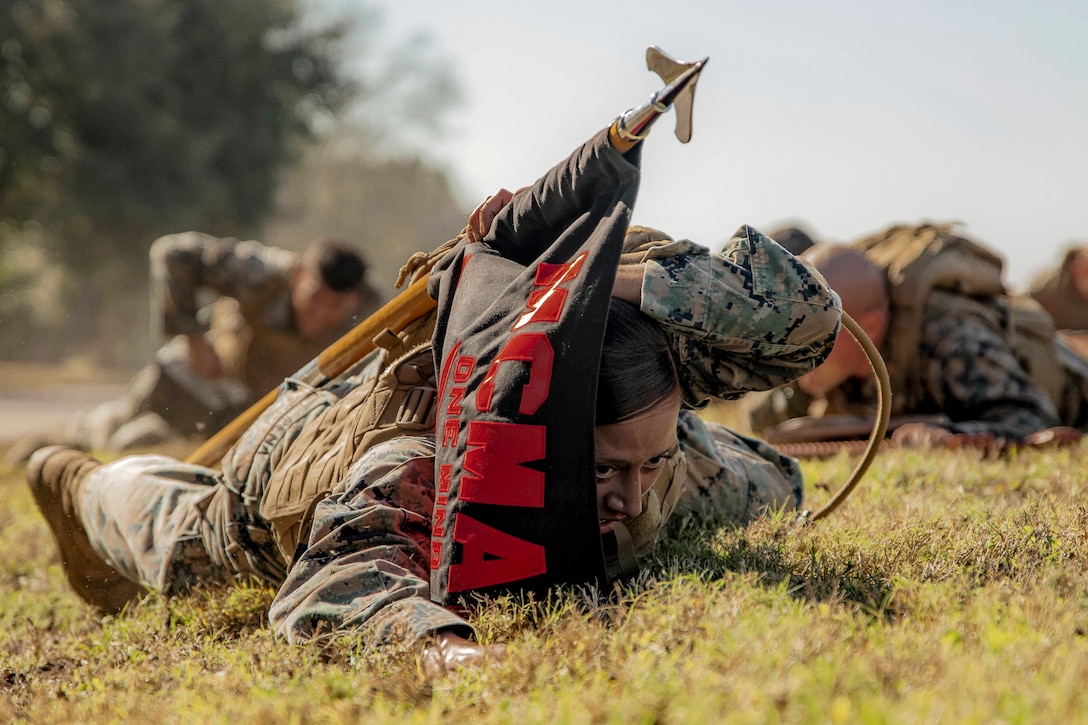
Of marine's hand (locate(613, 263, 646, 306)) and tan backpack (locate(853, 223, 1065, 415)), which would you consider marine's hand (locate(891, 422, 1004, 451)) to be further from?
marine's hand (locate(613, 263, 646, 306))

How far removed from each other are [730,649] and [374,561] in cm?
97

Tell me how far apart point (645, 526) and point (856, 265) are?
3.68 metres

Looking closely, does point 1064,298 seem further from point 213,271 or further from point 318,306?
point 213,271

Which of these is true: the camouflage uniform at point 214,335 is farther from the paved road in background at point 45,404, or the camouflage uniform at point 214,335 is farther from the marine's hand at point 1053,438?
the marine's hand at point 1053,438

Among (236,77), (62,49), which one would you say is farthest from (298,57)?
(62,49)

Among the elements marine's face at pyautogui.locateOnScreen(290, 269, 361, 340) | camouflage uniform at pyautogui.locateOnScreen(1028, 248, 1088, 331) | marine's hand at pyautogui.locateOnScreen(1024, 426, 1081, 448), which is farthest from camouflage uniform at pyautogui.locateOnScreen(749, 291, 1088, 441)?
marine's face at pyautogui.locateOnScreen(290, 269, 361, 340)

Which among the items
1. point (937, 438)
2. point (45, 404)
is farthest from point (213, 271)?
point (45, 404)

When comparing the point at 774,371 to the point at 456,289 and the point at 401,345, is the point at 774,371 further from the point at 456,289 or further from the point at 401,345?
the point at 401,345

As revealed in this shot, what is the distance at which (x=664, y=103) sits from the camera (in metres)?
2.61

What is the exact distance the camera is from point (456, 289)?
2963 millimetres

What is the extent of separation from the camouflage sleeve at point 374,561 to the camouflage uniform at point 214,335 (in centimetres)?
578

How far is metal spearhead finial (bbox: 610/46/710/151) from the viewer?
2.61 metres

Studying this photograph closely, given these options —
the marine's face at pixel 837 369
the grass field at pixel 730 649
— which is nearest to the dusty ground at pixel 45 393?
the marine's face at pixel 837 369

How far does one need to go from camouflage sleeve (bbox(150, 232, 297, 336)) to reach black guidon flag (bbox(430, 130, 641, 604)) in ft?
21.2
